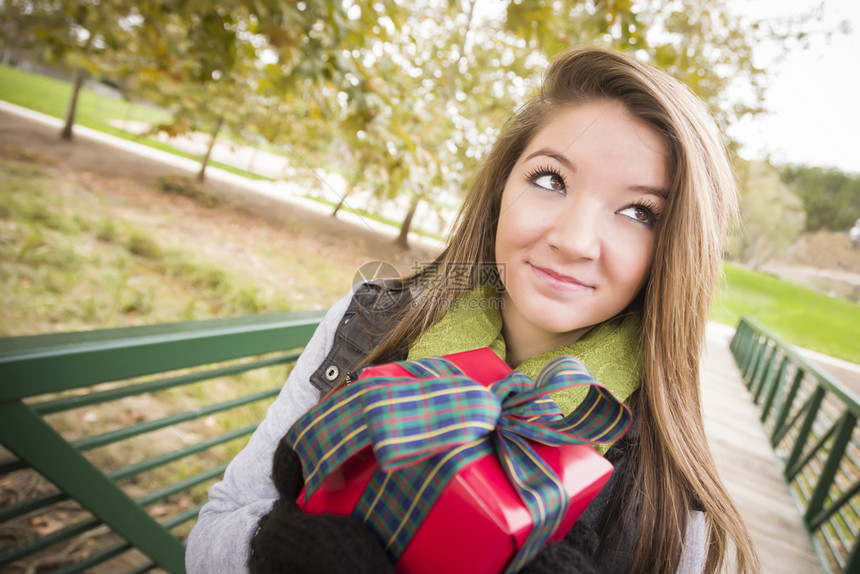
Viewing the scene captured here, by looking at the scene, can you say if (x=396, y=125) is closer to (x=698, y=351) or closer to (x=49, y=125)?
(x=698, y=351)

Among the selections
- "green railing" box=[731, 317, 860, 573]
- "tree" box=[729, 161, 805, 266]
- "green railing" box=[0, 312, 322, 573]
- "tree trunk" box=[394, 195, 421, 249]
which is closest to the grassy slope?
"tree" box=[729, 161, 805, 266]

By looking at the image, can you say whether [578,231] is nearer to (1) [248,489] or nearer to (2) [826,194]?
(1) [248,489]

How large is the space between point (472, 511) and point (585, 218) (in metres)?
0.51

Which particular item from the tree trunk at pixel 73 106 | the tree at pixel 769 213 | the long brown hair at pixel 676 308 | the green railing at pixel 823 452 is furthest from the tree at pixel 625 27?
the tree trunk at pixel 73 106

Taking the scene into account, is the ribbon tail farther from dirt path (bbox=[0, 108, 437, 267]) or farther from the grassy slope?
the grassy slope

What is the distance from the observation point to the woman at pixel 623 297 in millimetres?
790

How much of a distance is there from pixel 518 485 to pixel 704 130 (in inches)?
29.1

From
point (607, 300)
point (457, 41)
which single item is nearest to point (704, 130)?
point (607, 300)

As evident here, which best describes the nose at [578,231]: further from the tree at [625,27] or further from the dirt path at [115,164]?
the dirt path at [115,164]

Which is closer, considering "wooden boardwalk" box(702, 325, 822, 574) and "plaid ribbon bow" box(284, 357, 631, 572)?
"plaid ribbon bow" box(284, 357, 631, 572)

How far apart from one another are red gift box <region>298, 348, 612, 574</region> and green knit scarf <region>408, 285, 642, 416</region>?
298 millimetres

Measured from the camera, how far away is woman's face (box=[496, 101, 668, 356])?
0.78 m

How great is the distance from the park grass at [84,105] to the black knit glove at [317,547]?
19.0ft

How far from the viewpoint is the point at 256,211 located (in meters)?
7.46
